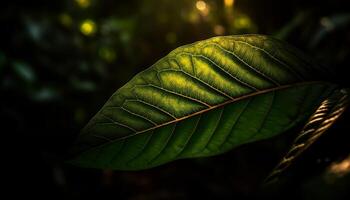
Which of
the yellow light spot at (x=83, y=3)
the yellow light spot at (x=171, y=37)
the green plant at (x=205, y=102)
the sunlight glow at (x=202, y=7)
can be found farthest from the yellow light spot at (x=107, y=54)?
the green plant at (x=205, y=102)

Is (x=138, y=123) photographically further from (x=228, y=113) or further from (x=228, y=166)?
(x=228, y=166)

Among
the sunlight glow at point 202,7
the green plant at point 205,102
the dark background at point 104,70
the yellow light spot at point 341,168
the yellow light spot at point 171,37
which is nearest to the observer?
the yellow light spot at point 341,168

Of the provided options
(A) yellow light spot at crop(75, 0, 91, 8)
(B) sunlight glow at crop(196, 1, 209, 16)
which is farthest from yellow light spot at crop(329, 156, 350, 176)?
(A) yellow light spot at crop(75, 0, 91, 8)

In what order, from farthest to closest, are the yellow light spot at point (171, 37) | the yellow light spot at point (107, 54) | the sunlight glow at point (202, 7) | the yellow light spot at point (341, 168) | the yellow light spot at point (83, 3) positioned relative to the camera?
the yellow light spot at point (107, 54) → the yellow light spot at point (83, 3) → the yellow light spot at point (171, 37) → the sunlight glow at point (202, 7) → the yellow light spot at point (341, 168)

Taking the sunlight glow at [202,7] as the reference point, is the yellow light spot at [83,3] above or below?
above

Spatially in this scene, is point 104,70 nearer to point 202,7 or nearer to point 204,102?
point 202,7

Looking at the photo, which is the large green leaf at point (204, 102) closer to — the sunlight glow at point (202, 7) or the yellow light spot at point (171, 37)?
the sunlight glow at point (202, 7)

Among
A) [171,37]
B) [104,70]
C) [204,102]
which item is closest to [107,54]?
[104,70]

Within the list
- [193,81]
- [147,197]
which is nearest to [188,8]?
[147,197]
